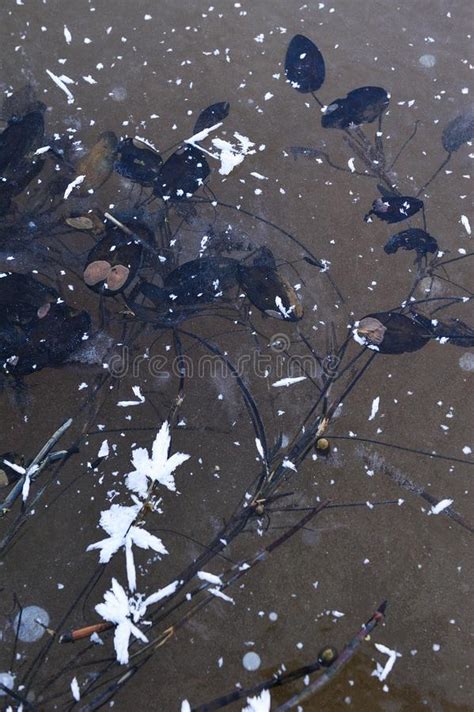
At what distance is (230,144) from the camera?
1.01 m

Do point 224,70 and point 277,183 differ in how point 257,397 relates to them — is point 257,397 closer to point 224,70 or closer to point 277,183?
point 277,183

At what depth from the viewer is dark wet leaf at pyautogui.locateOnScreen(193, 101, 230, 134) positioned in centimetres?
102

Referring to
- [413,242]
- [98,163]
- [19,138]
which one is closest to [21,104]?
[19,138]

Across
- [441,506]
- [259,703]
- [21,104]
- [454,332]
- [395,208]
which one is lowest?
[259,703]

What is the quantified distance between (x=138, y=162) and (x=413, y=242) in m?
0.41

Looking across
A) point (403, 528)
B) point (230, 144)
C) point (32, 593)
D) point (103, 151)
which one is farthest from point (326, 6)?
point (32, 593)

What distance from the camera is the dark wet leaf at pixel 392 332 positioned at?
0.88m

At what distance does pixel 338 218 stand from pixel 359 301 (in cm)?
13

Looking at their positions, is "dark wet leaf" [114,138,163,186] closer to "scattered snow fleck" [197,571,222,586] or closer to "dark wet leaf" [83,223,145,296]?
"dark wet leaf" [83,223,145,296]

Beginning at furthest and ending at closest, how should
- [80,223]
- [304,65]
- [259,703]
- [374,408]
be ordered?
[304,65] < [80,223] < [374,408] < [259,703]

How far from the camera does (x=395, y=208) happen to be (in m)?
0.96

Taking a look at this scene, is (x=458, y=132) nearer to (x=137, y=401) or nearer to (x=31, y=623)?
(x=137, y=401)

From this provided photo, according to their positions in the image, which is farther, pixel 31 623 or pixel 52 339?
pixel 52 339

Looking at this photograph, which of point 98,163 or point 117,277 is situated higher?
point 98,163
